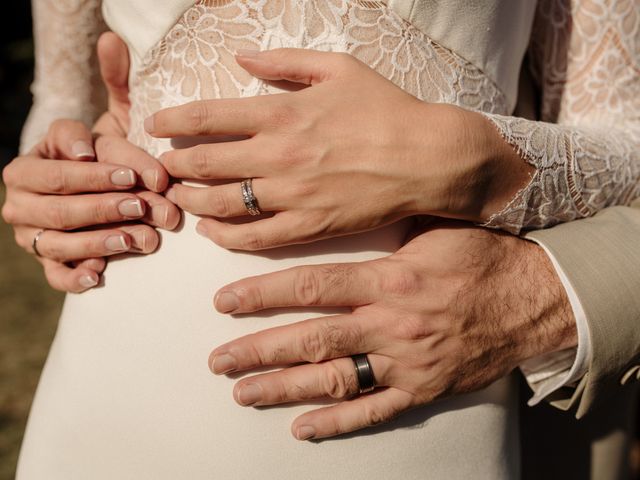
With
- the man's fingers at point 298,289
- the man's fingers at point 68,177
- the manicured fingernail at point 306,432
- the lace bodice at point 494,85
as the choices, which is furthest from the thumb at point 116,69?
the manicured fingernail at point 306,432


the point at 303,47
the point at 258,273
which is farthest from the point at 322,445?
the point at 303,47

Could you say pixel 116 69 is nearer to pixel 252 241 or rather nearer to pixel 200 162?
pixel 200 162

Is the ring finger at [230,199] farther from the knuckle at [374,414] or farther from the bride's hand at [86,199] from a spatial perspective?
the knuckle at [374,414]

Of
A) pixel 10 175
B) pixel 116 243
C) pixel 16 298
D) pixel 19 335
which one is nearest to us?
pixel 116 243

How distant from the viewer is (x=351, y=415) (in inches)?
38.9

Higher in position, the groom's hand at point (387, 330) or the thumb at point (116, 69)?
the thumb at point (116, 69)

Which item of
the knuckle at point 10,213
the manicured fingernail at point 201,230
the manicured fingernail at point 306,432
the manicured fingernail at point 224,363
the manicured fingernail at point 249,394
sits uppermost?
the manicured fingernail at point 201,230

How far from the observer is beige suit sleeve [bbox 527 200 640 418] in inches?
41.4

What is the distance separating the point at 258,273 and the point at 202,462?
32 centimetres

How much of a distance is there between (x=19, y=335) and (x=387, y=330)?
3658mm

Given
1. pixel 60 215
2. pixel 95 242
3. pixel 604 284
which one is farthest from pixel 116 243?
pixel 604 284

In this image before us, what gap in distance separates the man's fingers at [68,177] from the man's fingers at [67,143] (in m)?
0.04

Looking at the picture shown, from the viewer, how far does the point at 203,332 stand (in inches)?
39.8

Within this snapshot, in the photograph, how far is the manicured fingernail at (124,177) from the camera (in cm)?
106
